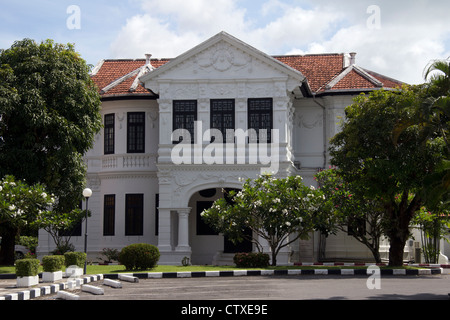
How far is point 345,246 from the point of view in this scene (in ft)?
106

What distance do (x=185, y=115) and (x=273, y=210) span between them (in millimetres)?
7603

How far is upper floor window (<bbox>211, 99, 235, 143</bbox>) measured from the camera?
30.9m

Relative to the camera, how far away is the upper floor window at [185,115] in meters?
30.9

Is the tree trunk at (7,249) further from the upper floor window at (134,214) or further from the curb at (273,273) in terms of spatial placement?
the curb at (273,273)

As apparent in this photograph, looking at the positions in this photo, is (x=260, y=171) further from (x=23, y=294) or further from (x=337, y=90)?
(x=23, y=294)

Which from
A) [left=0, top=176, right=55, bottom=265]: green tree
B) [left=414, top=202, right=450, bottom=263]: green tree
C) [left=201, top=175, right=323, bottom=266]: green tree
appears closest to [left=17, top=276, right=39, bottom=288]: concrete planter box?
[left=0, top=176, right=55, bottom=265]: green tree

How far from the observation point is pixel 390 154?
2316 cm

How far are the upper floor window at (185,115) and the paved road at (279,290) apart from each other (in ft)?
37.0

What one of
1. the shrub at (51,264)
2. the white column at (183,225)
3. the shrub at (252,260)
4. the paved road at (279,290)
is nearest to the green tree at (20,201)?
the shrub at (51,264)

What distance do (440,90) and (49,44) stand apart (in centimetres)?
1506

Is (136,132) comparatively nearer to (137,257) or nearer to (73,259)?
(137,257)

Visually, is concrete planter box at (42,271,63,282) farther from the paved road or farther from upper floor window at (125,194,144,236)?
upper floor window at (125,194,144,236)

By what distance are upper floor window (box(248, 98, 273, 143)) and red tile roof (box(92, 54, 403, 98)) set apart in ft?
11.9
